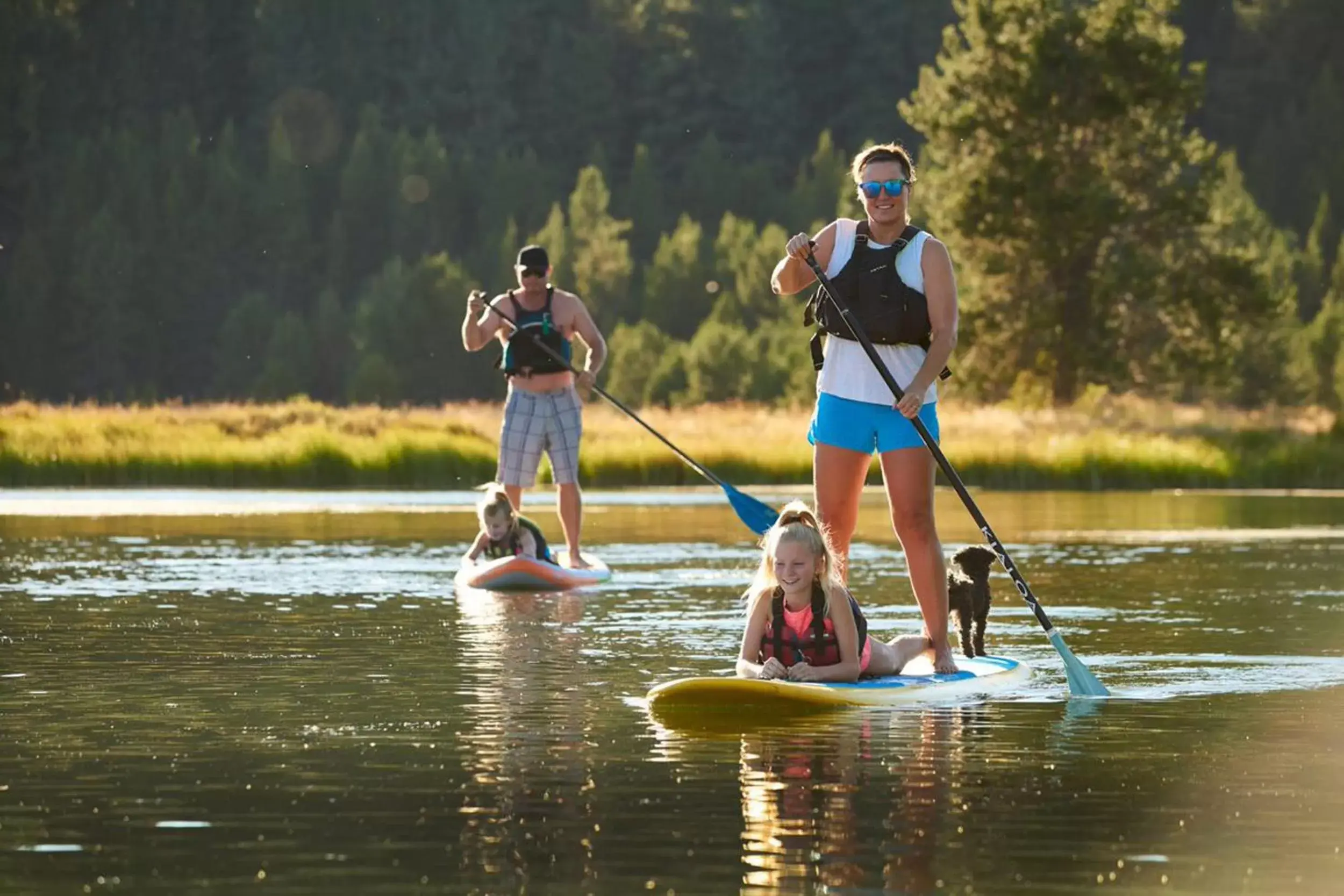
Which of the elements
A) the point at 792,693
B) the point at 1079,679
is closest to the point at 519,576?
the point at 1079,679

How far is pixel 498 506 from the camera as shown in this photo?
57.0 feet

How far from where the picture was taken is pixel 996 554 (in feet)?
38.7

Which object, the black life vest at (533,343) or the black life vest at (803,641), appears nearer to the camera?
the black life vest at (803,641)

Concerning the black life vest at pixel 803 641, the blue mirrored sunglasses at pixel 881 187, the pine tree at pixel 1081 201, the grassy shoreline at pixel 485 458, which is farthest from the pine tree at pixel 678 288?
the black life vest at pixel 803 641

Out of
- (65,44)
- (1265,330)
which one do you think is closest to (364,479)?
(1265,330)

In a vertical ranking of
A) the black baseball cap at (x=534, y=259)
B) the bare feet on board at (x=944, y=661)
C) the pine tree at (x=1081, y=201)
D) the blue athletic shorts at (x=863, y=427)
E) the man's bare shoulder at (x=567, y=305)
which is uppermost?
the pine tree at (x=1081, y=201)

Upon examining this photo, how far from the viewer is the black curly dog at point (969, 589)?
40.5 feet

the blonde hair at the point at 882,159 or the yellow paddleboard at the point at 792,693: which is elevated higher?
the blonde hair at the point at 882,159

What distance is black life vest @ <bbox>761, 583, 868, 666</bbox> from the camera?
10664 millimetres

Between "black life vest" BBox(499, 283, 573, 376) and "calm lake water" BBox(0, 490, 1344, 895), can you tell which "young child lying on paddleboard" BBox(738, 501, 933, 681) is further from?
"black life vest" BBox(499, 283, 573, 376)

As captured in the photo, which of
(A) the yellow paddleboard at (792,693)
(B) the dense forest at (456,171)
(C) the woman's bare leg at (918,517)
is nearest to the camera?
(A) the yellow paddleboard at (792,693)

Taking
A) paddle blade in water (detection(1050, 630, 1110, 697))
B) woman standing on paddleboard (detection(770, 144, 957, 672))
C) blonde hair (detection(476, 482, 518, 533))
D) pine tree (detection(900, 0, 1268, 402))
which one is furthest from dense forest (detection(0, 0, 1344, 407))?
woman standing on paddleboard (detection(770, 144, 957, 672))

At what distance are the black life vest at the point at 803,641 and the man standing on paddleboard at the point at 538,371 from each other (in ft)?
22.1

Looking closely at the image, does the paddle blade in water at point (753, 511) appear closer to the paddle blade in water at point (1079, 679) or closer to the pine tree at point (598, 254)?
the paddle blade in water at point (1079, 679)
